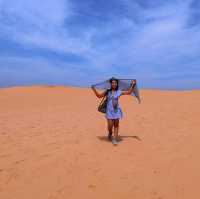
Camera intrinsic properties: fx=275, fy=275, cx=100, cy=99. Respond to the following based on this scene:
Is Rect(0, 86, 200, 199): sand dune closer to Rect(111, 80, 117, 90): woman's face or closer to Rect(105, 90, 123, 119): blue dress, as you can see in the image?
Rect(105, 90, 123, 119): blue dress

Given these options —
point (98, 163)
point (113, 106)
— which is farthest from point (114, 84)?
point (98, 163)

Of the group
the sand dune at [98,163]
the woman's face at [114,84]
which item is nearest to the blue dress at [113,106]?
the woman's face at [114,84]

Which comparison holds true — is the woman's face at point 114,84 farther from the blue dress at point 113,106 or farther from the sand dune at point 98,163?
the sand dune at point 98,163

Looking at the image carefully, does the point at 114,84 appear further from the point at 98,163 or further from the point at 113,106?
the point at 98,163

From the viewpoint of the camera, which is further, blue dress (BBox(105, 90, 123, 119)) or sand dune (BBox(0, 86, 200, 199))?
blue dress (BBox(105, 90, 123, 119))

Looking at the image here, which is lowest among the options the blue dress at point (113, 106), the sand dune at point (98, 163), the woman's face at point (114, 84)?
the sand dune at point (98, 163)

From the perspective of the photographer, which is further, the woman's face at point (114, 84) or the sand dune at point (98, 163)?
the woman's face at point (114, 84)

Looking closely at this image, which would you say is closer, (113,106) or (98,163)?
(98,163)

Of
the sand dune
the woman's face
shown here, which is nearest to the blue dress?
the woman's face

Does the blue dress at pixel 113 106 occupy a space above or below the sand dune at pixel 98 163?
above

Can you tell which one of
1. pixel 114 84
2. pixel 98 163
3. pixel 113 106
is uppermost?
pixel 114 84

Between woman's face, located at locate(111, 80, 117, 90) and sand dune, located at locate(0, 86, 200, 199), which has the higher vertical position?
woman's face, located at locate(111, 80, 117, 90)

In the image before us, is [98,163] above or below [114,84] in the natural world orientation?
below

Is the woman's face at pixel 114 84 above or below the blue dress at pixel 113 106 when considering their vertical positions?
above
